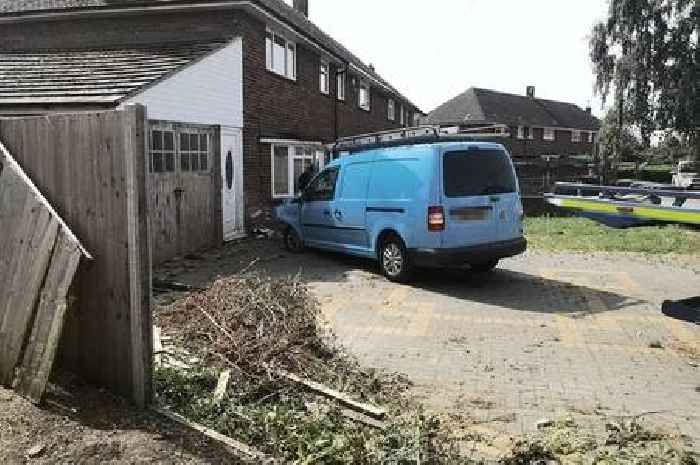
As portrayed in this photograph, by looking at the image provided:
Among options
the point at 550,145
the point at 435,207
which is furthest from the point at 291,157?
the point at 550,145

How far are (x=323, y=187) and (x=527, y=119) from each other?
47.7m

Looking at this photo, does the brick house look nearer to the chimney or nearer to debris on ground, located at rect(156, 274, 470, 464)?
debris on ground, located at rect(156, 274, 470, 464)

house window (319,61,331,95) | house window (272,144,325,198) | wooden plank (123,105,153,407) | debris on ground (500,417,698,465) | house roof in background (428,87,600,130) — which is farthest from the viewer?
house roof in background (428,87,600,130)

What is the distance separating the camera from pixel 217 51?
1223 centimetres

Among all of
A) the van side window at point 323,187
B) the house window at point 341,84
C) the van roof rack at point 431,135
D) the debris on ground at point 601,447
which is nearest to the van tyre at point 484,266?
the van roof rack at point 431,135

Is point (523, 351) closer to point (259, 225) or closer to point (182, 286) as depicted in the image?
point (182, 286)

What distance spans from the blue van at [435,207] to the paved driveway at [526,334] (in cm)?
54

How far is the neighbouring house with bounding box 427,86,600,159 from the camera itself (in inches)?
2079

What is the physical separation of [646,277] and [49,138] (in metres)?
9.26

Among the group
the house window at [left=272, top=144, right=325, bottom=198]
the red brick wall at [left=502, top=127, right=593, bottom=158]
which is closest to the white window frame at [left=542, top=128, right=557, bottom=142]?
the red brick wall at [left=502, top=127, right=593, bottom=158]

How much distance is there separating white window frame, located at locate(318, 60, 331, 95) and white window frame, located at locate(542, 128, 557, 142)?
137 ft

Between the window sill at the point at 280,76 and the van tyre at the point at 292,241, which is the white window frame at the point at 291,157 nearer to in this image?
the window sill at the point at 280,76

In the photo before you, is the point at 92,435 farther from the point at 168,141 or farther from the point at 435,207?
the point at 168,141

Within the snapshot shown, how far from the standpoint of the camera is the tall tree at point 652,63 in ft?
102
